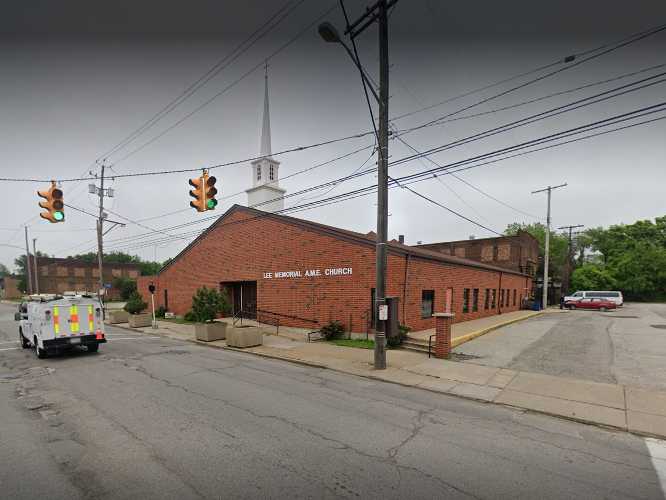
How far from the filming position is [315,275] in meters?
15.9

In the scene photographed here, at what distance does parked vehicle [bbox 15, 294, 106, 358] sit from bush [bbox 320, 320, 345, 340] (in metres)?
8.72

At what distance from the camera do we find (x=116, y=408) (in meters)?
6.07

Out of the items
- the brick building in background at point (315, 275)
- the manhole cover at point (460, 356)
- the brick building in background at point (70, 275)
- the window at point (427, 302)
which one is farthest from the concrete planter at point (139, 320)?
the brick building in background at point (70, 275)

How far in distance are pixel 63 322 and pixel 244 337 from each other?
620cm

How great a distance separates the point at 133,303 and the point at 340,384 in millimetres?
23930

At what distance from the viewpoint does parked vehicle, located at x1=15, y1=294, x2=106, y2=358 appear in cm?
1038

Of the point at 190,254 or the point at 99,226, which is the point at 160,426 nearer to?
the point at 190,254

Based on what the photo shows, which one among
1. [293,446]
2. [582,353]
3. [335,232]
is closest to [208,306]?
[335,232]

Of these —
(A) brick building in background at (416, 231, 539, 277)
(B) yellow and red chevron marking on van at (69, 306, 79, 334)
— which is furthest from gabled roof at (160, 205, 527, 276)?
(A) brick building in background at (416, 231, 539, 277)

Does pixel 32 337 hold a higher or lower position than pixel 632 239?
lower

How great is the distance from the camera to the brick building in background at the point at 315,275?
47.0 ft

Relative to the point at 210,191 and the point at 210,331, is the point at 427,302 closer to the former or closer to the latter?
the point at 210,331

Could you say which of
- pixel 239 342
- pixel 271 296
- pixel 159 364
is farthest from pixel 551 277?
pixel 159 364

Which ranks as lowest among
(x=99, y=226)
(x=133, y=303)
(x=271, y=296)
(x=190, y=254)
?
(x=133, y=303)
